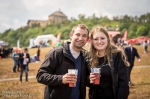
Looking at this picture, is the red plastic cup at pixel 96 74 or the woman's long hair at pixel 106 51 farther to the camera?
the woman's long hair at pixel 106 51

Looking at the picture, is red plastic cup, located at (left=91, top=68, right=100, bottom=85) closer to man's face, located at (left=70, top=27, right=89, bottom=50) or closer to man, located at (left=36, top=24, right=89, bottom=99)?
man, located at (left=36, top=24, right=89, bottom=99)

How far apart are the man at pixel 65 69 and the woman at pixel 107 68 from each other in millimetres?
166

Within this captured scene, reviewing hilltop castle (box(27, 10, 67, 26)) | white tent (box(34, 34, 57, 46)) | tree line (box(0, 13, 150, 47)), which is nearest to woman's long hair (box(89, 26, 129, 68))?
white tent (box(34, 34, 57, 46))

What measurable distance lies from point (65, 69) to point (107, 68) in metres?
0.60

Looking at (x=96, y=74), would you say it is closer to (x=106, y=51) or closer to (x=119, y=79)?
(x=119, y=79)

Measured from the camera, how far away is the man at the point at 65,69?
7.50 ft

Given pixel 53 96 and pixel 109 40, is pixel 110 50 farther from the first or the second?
pixel 53 96

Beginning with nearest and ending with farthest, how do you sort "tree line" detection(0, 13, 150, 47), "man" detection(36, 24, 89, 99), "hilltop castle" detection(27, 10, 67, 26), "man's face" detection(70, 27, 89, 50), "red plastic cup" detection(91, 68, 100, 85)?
"man" detection(36, 24, 89, 99) < "red plastic cup" detection(91, 68, 100, 85) < "man's face" detection(70, 27, 89, 50) < "tree line" detection(0, 13, 150, 47) < "hilltop castle" detection(27, 10, 67, 26)

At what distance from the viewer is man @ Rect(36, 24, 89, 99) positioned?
7.50 feet

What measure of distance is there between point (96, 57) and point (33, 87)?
19.5 ft

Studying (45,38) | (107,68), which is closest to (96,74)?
(107,68)

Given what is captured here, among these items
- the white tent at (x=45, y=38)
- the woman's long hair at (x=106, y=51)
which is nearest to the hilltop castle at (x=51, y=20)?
the white tent at (x=45, y=38)

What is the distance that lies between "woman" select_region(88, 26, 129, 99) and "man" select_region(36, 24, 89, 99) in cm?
17

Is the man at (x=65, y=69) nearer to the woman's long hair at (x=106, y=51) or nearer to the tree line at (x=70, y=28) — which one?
the woman's long hair at (x=106, y=51)
